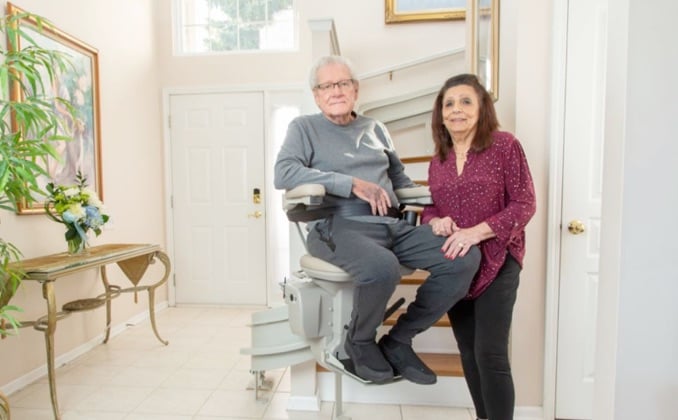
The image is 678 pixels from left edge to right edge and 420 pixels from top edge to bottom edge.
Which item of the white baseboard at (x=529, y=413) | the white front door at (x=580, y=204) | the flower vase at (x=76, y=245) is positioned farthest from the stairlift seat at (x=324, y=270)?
the flower vase at (x=76, y=245)

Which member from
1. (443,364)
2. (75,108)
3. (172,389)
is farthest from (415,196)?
(75,108)

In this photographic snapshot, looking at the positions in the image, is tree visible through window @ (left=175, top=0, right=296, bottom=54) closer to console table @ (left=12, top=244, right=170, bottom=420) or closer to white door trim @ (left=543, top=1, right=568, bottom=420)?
console table @ (left=12, top=244, right=170, bottom=420)

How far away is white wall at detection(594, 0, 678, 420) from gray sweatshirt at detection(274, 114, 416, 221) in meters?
0.77

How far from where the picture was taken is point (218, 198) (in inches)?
152

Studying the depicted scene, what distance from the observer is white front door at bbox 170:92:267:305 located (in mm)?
3801

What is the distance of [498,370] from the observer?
1283mm

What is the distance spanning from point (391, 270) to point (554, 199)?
105cm

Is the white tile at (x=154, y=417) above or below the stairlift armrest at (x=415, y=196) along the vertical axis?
below

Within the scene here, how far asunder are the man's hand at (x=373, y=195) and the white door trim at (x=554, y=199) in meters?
0.89

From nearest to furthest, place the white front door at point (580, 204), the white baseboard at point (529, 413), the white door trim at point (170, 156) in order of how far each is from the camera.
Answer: the white front door at point (580, 204) → the white baseboard at point (529, 413) → the white door trim at point (170, 156)

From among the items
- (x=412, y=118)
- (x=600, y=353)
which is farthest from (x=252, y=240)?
(x=600, y=353)

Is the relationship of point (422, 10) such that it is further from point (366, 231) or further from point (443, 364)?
point (443, 364)

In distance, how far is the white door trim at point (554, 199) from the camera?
172 cm

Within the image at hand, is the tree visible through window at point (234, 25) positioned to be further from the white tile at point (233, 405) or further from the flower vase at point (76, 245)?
the white tile at point (233, 405)
